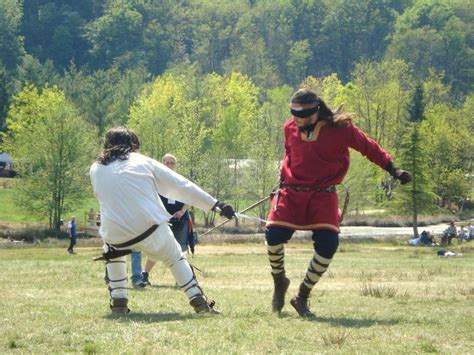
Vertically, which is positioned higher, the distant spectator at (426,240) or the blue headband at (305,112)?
the blue headband at (305,112)

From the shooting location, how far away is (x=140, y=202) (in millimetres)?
10367

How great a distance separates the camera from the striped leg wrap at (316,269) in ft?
36.7

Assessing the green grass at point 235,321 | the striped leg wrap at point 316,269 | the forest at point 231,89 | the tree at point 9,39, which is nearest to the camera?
the green grass at point 235,321

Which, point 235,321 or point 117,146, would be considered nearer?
point 235,321

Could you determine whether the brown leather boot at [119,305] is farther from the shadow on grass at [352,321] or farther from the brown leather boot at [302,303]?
the shadow on grass at [352,321]

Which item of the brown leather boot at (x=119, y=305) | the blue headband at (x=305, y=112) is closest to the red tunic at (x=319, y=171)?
the blue headband at (x=305, y=112)

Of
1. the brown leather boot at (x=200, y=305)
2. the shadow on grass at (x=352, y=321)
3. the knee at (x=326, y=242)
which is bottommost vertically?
the shadow on grass at (x=352, y=321)

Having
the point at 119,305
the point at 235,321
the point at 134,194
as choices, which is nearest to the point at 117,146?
the point at 134,194

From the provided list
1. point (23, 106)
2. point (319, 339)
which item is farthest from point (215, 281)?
point (23, 106)

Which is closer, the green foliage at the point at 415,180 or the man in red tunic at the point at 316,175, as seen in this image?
the man in red tunic at the point at 316,175

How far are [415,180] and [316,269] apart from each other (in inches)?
2356

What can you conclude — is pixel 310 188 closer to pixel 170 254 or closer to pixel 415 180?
pixel 170 254

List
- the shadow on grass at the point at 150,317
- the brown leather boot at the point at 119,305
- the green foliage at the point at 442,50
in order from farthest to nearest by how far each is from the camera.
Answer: the green foliage at the point at 442,50 < the brown leather boot at the point at 119,305 < the shadow on grass at the point at 150,317

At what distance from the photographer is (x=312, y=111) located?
439 inches
